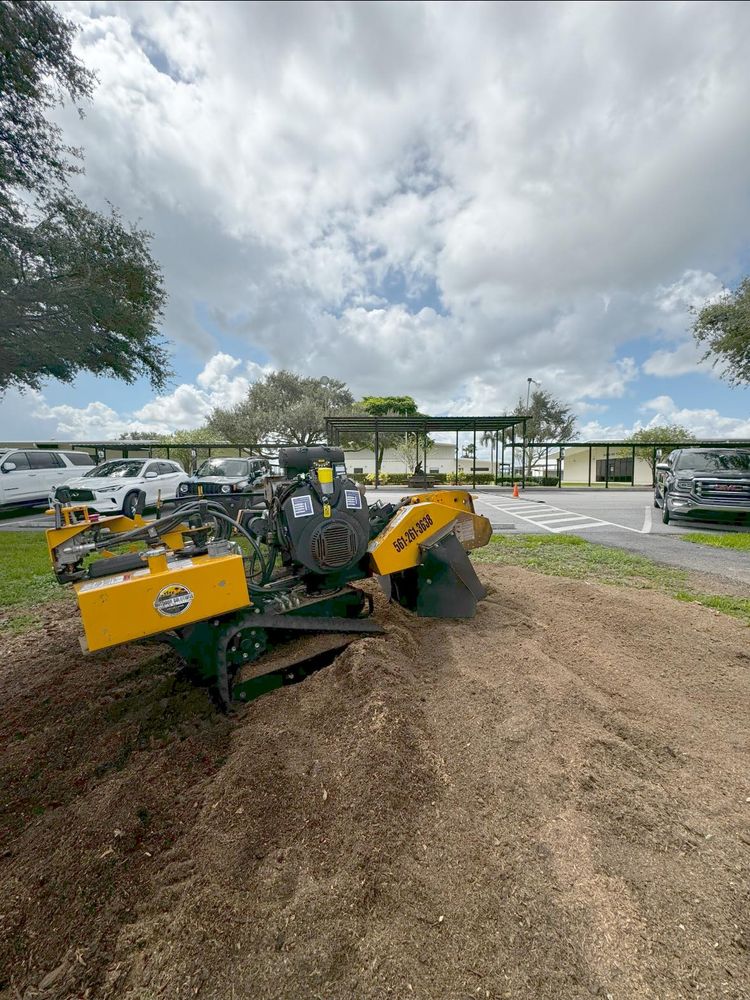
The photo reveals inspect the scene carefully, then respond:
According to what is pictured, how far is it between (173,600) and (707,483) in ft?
35.8

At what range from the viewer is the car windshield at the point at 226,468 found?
14.1 meters

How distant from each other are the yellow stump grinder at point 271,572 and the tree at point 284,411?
108 feet

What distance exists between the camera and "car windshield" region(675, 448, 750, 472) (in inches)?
399

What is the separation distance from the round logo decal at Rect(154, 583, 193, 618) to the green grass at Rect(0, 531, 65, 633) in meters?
3.02

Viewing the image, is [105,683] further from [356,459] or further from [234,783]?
[356,459]

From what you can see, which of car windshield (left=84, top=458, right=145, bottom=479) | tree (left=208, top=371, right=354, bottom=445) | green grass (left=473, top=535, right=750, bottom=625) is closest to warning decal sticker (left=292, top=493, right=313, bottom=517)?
green grass (left=473, top=535, right=750, bottom=625)

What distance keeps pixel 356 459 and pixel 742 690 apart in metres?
45.8

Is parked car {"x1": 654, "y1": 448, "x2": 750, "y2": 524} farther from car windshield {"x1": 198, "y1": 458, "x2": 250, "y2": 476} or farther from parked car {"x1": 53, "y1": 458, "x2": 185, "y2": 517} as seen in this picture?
parked car {"x1": 53, "y1": 458, "x2": 185, "y2": 517}

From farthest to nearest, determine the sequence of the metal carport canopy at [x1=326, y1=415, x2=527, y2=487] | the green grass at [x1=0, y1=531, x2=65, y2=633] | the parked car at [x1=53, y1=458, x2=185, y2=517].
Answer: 1. the metal carport canopy at [x1=326, y1=415, x2=527, y2=487]
2. the parked car at [x1=53, y1=458, x2=185, y2=517]
3. the green grass at [x1=0, y1=531, x2=65, y2=633]

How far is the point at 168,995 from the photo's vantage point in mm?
1210

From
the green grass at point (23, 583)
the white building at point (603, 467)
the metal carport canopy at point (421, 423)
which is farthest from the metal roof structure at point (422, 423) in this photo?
the green grass at point (23, 583)

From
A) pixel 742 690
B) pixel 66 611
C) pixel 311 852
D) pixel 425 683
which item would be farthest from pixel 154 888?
pixel 66 611

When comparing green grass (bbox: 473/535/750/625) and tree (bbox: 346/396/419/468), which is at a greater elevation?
tree (bbox: 346/396/419/468)

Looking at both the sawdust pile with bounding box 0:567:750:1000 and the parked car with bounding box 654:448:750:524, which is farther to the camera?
the parked car with bounding box 654:448:750:524
